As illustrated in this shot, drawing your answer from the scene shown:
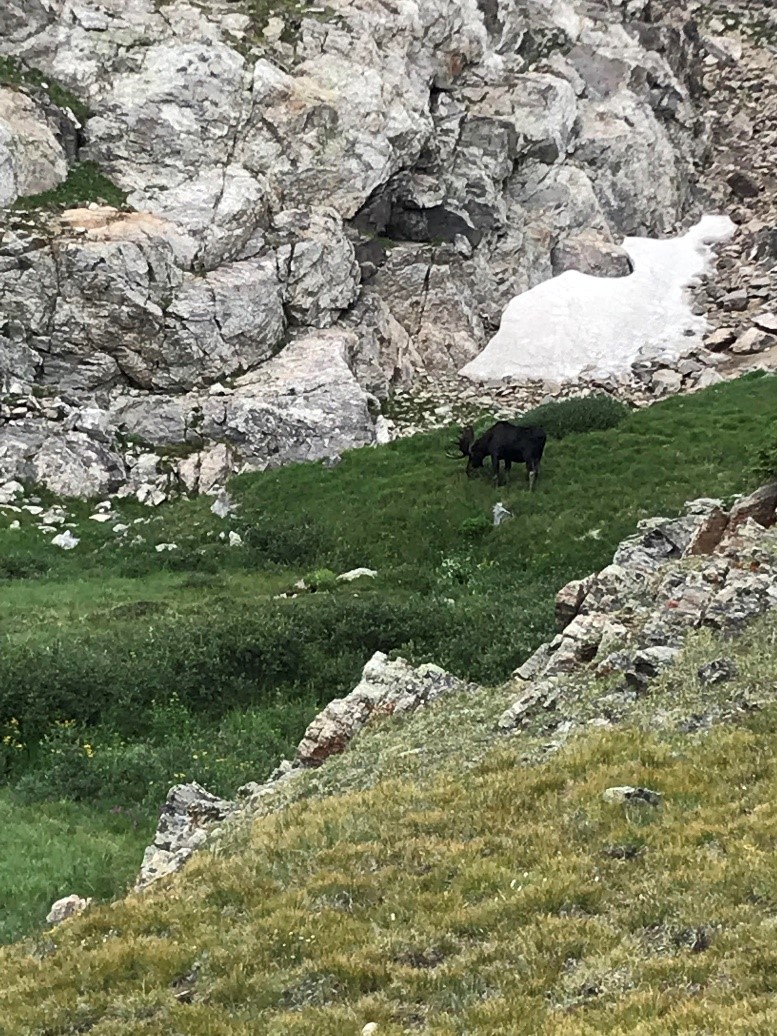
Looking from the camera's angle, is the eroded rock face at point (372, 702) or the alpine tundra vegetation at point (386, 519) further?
the eroded rock face at point (372, 702)

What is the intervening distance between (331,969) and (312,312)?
4522cm

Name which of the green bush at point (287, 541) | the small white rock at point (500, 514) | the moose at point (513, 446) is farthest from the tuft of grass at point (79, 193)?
the small white rock at point (500, 514)

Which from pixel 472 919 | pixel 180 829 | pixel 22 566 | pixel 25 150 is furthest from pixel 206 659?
pixel 25 150

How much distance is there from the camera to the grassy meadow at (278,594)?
1900 cm

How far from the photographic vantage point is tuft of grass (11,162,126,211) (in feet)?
152

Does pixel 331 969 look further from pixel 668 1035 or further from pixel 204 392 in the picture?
pixel 204 392

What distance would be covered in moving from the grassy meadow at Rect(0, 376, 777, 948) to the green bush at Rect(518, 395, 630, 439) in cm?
81

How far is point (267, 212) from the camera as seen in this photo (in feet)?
166

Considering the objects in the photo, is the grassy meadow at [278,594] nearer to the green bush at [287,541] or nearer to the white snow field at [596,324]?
the green bush at [287,541]

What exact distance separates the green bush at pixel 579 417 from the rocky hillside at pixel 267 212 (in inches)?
422

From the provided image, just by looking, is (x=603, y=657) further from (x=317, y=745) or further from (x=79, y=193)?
(x=79, y=193)

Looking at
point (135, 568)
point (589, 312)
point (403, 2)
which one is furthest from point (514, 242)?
point (135, 568)

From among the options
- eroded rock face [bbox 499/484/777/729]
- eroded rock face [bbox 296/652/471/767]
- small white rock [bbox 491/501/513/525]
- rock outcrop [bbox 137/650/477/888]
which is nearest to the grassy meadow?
small white rock [bbox 491/501/513/525]

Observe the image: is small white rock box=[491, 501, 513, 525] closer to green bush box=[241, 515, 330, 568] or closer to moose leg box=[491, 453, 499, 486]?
moose leg box=[491, 453, 499, 486]
